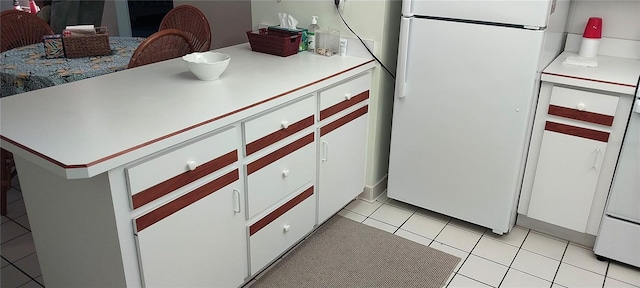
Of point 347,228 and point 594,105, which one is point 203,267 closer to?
point 347,228

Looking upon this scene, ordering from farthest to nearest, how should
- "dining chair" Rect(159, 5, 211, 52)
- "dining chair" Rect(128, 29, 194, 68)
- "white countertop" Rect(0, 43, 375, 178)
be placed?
1. "dining chair" Rect(159, 5, 211, 52)
2. "dining chair" Rect(128, 29, 194, 68)
3. "white countertop" Rect(0, 43, 375, 178)

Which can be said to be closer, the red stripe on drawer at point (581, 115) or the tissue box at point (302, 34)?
the red stripe on drawer at point (581, 115)

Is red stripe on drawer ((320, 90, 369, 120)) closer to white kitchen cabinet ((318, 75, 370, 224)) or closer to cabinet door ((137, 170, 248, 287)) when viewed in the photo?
white kitchen cabinet ((318, 75, 370, 224))

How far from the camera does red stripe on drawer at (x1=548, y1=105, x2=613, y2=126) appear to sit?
222 cm

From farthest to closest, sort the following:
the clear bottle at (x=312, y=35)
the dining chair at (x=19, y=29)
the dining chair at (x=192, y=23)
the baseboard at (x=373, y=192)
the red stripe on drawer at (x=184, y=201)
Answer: the dining chair at (x=192, y=23) → the dining chair at (x=19, y=29) → the baseboard at (x=373, y=192) → the clear bottle at (x=312, y=35) → the red stripe on drawer at (x=184, y=201)

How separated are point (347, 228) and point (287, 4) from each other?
51.2 inches

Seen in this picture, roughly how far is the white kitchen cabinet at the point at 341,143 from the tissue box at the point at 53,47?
1.62 m

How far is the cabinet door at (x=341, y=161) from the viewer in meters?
2.40

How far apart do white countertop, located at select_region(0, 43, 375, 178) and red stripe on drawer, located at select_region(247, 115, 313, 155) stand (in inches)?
5.4

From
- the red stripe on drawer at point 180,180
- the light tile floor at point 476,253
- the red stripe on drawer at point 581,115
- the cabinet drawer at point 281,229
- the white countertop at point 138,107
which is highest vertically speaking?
the white countertop at point 138,107

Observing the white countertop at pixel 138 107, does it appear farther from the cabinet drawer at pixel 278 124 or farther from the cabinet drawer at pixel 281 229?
the cabinet drawer at pixel 281 229

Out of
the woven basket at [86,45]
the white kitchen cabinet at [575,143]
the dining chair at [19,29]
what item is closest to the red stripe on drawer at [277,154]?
the white kitchen cabinet at [575,143]

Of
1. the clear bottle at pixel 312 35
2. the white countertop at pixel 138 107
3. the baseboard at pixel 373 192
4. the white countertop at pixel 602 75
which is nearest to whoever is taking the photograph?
the white countertop at pixel 138 107

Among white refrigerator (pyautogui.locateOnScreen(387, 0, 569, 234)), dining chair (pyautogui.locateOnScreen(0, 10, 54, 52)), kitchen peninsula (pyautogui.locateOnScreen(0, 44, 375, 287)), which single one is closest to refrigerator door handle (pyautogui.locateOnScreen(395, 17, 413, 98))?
white refrigerator (pyautogui.locateOnScreen(387, 0, 569, 234))
